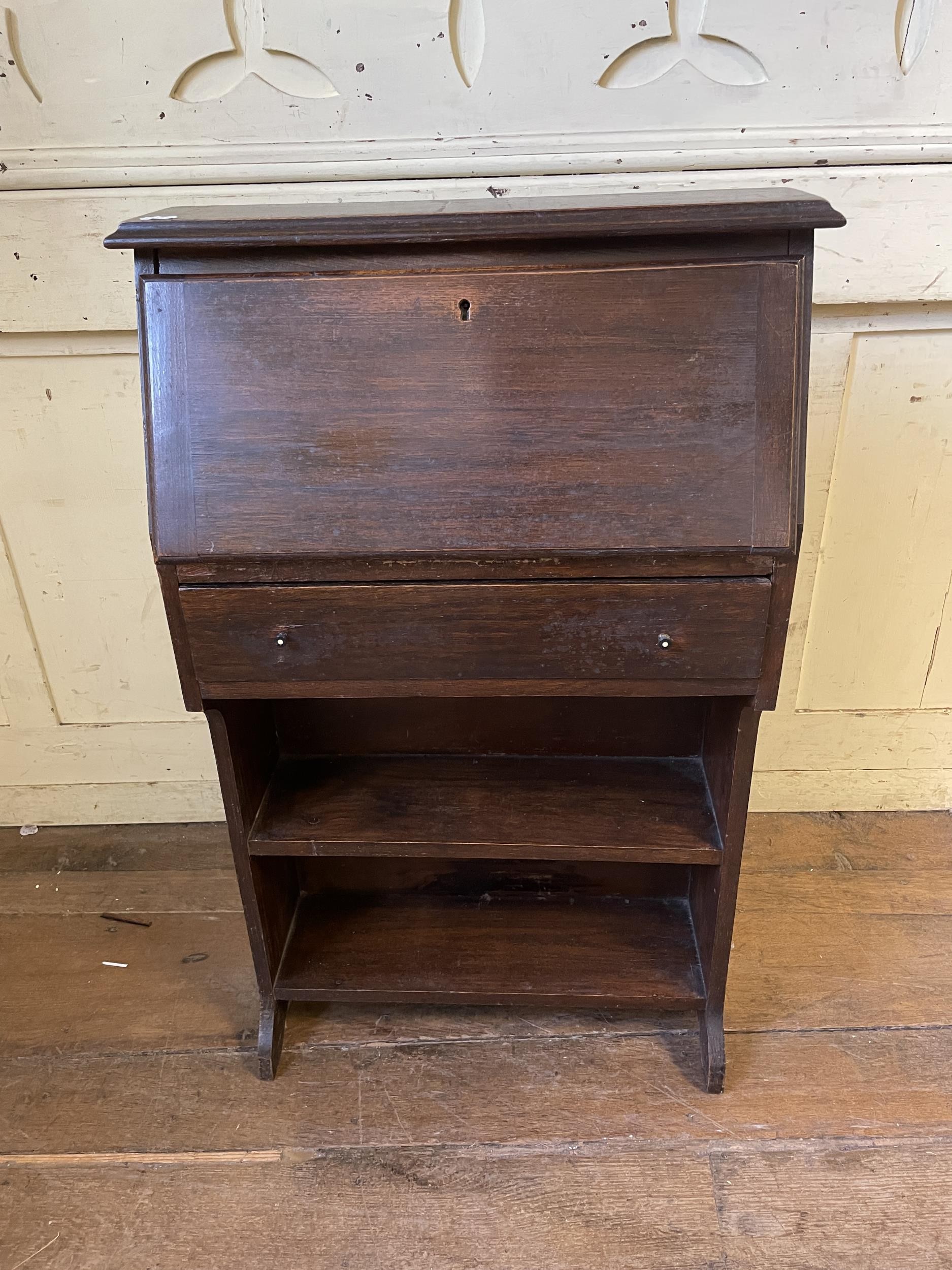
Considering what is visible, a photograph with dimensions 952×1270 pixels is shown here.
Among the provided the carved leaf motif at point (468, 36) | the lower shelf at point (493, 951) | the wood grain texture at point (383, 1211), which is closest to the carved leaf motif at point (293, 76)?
the carved leaf motif at point (468, 36)

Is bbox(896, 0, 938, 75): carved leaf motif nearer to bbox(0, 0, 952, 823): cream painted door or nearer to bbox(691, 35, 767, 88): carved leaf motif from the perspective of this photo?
bbox(0, 0, 952, 823): cream painted door

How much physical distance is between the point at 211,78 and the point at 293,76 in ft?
0.43

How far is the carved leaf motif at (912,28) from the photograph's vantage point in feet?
4.57

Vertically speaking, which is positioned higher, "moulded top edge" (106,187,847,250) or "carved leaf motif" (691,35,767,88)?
"carved leaf motif" (691,35,767,88)

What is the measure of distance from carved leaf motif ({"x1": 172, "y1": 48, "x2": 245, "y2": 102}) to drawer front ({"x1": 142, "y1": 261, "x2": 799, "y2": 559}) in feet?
2.01

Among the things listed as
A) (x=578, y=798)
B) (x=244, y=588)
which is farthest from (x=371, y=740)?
(x=244, y=588)

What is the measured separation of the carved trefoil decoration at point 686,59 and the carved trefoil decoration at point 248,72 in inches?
17.9

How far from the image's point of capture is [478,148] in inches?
58.0

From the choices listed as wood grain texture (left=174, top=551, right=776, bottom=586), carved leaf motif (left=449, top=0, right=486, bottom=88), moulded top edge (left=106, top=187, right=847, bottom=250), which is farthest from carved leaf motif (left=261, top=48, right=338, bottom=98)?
wood grain texture (left=174, top=551, right=776, bottom=586)

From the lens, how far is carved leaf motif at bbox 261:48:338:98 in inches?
56.9

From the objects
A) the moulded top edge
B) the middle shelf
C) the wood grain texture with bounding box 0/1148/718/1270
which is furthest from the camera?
the middle shelf

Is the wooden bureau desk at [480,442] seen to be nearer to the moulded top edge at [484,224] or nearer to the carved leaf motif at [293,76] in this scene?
the moulded top edge at [484,224]

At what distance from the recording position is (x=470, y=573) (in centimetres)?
110

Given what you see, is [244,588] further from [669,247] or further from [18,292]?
[18,292]
